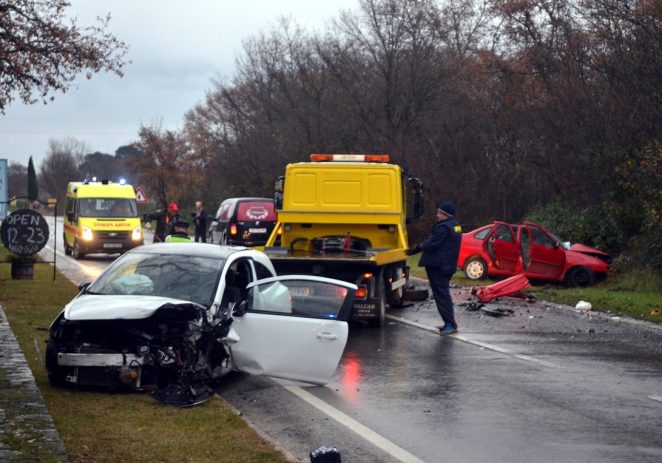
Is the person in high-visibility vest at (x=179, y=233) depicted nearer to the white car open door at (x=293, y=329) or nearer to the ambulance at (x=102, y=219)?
the white car open door at (x=293, y=329)

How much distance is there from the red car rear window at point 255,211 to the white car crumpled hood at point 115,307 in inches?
832

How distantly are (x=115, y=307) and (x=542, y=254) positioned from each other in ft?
51.6

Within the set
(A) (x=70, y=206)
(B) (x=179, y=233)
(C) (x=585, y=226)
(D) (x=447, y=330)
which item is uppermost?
(A) (x=70, y=206)

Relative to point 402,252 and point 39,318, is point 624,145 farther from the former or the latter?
point 39,318

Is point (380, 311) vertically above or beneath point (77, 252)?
beneath

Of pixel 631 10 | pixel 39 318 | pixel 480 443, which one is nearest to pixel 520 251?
pixel 631 10

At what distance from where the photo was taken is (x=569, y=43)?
31984mm

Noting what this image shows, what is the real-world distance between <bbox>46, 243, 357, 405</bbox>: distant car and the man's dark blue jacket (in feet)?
15.4

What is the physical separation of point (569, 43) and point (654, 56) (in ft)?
22.8

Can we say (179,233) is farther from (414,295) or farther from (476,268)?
(476,268)

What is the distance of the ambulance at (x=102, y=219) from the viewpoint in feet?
111

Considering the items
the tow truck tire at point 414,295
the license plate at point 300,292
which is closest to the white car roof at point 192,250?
the license plate at point 300,292

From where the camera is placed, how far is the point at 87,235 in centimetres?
3353

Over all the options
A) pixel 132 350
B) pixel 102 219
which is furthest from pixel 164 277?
pixel 102 219
